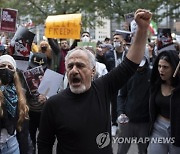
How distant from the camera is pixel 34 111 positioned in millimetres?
5891

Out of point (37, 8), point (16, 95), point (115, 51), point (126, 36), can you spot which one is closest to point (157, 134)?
point (16, 95)

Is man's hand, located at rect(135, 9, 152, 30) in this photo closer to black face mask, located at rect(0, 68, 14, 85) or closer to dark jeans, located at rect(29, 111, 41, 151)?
black face mask, located at rect(0, 68, 14, 85)

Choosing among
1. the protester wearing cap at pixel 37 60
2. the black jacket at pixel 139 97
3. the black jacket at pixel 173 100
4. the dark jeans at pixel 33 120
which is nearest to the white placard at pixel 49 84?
the dark jeans at pixel 33 120

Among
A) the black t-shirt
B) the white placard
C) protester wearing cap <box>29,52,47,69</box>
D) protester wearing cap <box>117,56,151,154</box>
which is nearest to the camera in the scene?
the black t-shirt

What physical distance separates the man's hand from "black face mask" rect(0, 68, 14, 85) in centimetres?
164

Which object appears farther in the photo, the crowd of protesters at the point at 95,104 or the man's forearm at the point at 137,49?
the man's forearm at the point at 137,49

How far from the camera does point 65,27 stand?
24.1 feet

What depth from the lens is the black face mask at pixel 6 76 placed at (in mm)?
4213

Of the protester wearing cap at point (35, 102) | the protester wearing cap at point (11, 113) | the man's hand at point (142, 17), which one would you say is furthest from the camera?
the protester wearing cap at point (35, 102)

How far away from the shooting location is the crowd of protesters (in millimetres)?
2982

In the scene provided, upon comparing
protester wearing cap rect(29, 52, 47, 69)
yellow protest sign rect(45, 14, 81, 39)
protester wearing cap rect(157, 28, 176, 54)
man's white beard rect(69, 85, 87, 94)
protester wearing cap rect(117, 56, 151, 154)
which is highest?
yellow protest sign rect(45, 14, 81, 39)

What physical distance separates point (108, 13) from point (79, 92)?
66.6 ft

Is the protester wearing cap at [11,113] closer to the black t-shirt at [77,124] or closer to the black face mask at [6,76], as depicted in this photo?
the black face mask at [6,76]

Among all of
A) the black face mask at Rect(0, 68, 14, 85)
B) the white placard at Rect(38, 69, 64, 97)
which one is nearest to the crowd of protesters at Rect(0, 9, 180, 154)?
the black face mask at Rect(0, 68, 14, 85)
